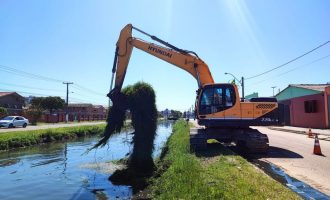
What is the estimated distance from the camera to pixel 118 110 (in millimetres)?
14633

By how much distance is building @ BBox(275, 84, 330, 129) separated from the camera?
1497 inches

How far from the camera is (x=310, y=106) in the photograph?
4181 centimetres

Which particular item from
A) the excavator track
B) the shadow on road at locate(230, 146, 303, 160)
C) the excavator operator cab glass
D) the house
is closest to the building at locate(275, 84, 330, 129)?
the shadow on road at locate(230, 146, 303, 160)

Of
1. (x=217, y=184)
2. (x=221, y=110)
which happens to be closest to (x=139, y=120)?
(x=221, y=110)

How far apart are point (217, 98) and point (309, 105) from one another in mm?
27930

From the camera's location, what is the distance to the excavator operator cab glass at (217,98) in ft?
57.4

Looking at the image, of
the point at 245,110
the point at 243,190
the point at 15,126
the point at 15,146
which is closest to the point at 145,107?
the point at 245,110

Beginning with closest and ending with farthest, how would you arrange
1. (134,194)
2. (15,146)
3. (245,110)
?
(134,194), (245,110), (15,146)

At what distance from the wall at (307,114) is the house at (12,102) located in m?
45.9

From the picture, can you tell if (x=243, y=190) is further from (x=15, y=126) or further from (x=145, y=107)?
(x=15, y=126)

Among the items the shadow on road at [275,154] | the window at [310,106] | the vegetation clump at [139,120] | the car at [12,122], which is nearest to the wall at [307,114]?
the window at [310,106]

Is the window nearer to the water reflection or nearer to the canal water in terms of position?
the canal water

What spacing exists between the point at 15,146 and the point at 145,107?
578 inches

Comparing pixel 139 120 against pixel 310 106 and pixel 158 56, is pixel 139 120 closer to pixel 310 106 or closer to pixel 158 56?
pixel 158 56
